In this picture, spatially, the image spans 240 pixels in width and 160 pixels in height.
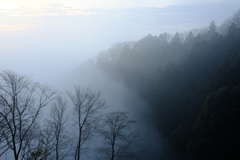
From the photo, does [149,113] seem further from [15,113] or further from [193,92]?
[15,113]

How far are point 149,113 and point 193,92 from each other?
366 centimetres

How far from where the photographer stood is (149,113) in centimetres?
1605

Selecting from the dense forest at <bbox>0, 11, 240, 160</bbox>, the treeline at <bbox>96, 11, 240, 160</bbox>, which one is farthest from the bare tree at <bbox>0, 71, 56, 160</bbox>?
the treeline at <bbox>96, 11, 240, 160</bbox>

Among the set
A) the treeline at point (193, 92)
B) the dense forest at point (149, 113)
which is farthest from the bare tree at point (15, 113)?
the treeline at point (193, 92)

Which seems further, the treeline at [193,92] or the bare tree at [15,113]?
the treeline at [193,92]

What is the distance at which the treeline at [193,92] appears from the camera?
9.73 meters

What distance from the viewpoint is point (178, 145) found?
472 inches

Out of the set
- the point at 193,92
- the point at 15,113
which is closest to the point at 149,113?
the point at 193,92

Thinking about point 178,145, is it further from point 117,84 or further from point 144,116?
point 117,84

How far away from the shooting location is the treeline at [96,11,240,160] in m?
9.73

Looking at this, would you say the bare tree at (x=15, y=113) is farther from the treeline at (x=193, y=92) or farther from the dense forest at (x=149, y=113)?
the treeline at (x=193, y=92)

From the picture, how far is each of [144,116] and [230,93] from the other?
7.74 m

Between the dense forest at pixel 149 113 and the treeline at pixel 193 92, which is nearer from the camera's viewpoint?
the dense forest at pixel 149 113

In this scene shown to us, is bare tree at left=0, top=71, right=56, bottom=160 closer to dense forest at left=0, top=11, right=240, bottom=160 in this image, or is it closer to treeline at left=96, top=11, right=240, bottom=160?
dense forest at left=0, top=11, right=240, bottom=160
